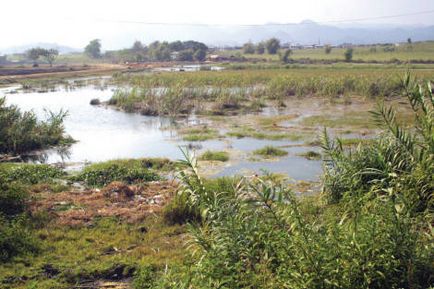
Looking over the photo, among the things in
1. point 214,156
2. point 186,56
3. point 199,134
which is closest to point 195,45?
point 186,56

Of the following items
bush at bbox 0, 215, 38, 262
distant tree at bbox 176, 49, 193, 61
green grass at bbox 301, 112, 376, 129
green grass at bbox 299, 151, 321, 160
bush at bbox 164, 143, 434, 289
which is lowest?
green grass at bbox 299, 151, 321, 160

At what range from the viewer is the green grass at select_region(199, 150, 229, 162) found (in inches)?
706

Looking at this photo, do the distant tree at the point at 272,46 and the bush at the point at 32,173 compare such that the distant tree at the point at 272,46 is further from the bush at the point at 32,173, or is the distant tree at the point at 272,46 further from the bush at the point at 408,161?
the bush at the point at 408,161

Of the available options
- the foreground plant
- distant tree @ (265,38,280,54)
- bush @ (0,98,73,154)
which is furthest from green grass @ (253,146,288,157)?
distant tree @ (265,38,280,54)

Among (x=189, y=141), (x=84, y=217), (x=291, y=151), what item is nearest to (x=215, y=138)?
(x=189, y=141)

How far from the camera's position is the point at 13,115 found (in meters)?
20.0

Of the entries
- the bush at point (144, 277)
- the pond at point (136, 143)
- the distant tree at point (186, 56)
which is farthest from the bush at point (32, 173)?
the distant tree at point (186, 56)

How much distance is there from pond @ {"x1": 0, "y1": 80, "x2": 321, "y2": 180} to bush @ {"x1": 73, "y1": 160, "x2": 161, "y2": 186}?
1732 mm

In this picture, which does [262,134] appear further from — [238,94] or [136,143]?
[238,94]

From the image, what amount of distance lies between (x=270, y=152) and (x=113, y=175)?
270 inches

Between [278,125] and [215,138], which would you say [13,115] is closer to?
[215,138]

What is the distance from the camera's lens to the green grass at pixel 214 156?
17938mm

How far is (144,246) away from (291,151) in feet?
35.0

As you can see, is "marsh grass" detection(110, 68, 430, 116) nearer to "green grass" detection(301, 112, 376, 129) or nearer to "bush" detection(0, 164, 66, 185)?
"green grass" detection(301, 112, 376, 129)
